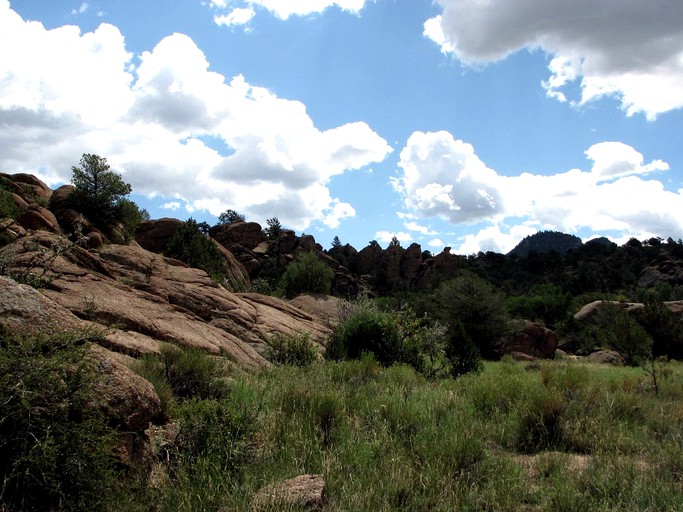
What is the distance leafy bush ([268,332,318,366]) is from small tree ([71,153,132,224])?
14853 mm

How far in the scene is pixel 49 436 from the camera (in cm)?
379

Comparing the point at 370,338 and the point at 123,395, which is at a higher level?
the point at 123,395

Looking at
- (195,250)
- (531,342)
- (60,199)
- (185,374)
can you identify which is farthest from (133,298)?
(531,342)

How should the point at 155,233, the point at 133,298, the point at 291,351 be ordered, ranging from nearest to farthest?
the point at 133,298 → the point at 291,351 → the point at 155,233

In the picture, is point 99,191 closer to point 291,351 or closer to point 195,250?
point 195,250

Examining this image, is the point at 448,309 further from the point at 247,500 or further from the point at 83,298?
the point at 247,500

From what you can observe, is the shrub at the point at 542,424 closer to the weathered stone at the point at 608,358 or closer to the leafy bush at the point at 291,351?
the leafy bush at the point at 291,351

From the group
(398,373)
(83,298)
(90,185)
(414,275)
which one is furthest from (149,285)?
(414,275)

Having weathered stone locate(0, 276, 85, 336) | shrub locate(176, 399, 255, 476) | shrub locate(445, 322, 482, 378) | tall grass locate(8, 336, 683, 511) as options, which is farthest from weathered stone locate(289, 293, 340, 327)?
weathered stone locate(0, 276, 85, 336)

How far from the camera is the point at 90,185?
1003 inches

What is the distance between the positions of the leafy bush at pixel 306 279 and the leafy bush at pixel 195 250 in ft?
20.6

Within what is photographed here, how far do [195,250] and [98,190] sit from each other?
7.45 m

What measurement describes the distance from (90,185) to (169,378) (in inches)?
839

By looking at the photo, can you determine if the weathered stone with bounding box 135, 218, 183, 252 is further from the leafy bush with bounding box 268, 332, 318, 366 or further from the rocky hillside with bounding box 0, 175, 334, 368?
the leafy bush with bounding box 268, 332, 318, 366
